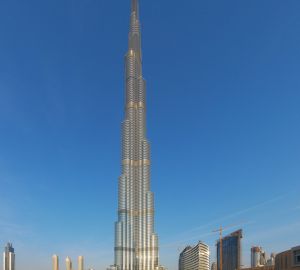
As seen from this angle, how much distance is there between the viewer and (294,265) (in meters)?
75.7

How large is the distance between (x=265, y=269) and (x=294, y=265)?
44.5 meters

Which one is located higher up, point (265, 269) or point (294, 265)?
point (294, 265)

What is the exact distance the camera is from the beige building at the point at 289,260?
74925 millimetres

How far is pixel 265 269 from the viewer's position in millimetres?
116750

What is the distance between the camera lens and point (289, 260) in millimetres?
78812

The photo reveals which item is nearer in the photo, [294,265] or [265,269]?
[294,265]

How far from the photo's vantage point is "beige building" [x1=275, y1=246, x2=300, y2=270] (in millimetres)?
74925
